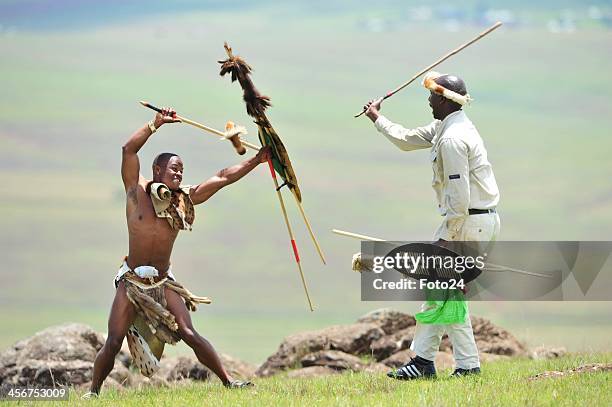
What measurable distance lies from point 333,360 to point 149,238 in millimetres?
4347

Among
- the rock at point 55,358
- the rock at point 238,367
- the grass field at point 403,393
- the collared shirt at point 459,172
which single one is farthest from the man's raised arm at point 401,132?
the rock at point 238,367

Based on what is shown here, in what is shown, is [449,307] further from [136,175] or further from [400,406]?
[136,175]

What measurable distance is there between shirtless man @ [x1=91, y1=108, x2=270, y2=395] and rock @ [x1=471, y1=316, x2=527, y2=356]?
5.24 meters

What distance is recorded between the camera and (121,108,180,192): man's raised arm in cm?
954

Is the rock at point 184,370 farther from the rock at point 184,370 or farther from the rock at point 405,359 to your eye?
the rock at point 405,359

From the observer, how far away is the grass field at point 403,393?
27.1 feet

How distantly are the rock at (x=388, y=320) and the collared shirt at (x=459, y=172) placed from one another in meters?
4.95

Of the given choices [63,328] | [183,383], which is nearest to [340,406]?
[183,383]

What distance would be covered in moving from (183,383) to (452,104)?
467 cm

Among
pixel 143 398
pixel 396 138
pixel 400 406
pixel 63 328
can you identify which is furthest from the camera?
pixel 63 328

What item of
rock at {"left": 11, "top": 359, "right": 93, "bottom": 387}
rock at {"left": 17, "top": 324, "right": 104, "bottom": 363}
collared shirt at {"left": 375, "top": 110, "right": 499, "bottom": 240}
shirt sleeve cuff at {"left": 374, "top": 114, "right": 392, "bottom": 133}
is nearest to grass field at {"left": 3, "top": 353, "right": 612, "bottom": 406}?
collared shirt at {"left": 375, "top": 110, "right": 499, "bottom": 240}

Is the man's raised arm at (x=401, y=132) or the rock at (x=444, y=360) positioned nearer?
the man's raised arm at (x=401, y=132)

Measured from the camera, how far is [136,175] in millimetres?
9648

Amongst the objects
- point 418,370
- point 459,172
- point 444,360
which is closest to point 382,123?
point 459,172
